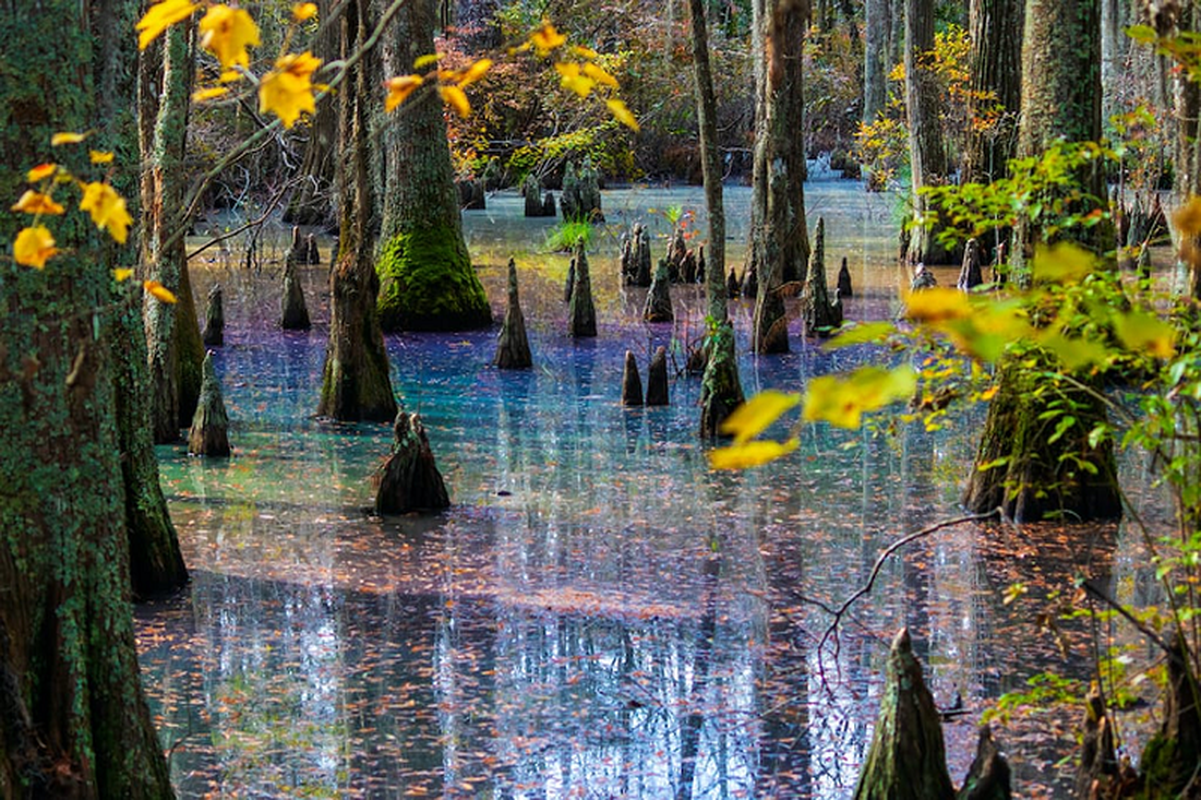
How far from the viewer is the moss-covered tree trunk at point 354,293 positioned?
8.73 m

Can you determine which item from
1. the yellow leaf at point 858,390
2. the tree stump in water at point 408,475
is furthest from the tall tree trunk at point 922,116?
the yellow leaf at point 858,390

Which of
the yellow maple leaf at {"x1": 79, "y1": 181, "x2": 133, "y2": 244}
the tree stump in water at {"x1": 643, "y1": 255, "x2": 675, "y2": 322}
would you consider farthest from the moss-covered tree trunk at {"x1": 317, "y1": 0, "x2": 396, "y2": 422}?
the yellow maple leaf at {"x1": 79, "y1": 181, "x2": 133, "y2": 244}

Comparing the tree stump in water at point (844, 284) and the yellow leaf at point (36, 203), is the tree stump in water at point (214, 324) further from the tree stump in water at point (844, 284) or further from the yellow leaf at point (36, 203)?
the yellow leaf at point (36, 203)

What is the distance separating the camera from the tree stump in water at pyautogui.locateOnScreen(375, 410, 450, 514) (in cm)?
711

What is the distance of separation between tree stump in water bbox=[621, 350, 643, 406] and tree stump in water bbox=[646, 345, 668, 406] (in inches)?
2.6

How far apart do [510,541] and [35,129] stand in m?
3.79

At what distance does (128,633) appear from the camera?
11.5ft

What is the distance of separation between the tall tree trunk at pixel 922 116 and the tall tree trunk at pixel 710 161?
21.2 feet

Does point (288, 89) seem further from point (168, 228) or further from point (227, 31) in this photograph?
point (168, 228)

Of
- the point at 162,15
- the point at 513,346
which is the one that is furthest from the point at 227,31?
the point at 513,346

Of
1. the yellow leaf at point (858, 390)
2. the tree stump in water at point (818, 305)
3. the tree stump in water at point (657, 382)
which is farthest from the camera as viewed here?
the tree stump in water at point (818, 305)

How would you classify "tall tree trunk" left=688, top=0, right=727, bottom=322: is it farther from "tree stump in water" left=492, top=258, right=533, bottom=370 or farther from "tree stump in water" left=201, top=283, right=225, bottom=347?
"tree stump in water" left=201, top=283, right=225, bottom=347

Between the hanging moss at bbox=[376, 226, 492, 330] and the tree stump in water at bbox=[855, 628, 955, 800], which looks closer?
the tree stump in water at bbox=[855, 628, 955, 800]

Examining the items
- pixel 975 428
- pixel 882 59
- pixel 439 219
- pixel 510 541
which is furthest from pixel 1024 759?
pixel 882 59
